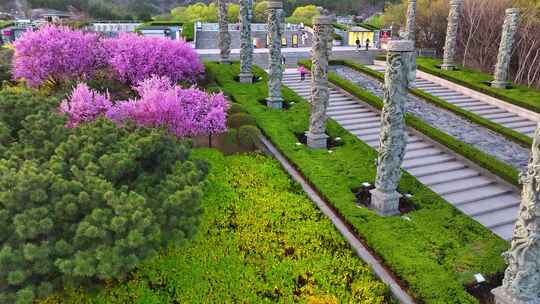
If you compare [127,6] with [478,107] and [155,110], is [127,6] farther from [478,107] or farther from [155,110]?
[155,110]

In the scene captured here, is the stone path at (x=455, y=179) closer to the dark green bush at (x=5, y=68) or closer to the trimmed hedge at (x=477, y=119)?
the trimmed hedge at (x=477, y=119)

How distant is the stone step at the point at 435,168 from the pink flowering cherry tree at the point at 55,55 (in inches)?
534

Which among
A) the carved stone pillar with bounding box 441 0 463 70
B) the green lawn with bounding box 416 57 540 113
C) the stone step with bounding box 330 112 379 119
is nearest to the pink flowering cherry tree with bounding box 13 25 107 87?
the stone step with bounding box 330 112 379 119

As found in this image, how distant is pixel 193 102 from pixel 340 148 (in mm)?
5492

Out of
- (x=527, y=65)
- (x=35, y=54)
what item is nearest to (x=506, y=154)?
(x=527, y=65)

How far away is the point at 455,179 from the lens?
13750mm

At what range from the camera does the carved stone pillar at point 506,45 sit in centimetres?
2189

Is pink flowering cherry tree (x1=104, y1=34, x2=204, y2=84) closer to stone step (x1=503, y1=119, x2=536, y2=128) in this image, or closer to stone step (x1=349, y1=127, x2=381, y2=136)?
stone step (x1=349, y1=127, x2=381, y2=136)

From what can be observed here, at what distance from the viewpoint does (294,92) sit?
21562 mm

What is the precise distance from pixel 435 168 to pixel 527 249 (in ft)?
23.0

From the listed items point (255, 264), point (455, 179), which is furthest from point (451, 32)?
point (255, 264)

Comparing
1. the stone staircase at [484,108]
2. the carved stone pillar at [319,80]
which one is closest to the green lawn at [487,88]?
the stone staircase at [484,108]

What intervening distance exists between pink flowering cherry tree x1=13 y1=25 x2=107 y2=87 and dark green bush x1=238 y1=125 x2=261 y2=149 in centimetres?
739

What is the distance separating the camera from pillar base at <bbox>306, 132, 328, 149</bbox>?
15.3 metres
